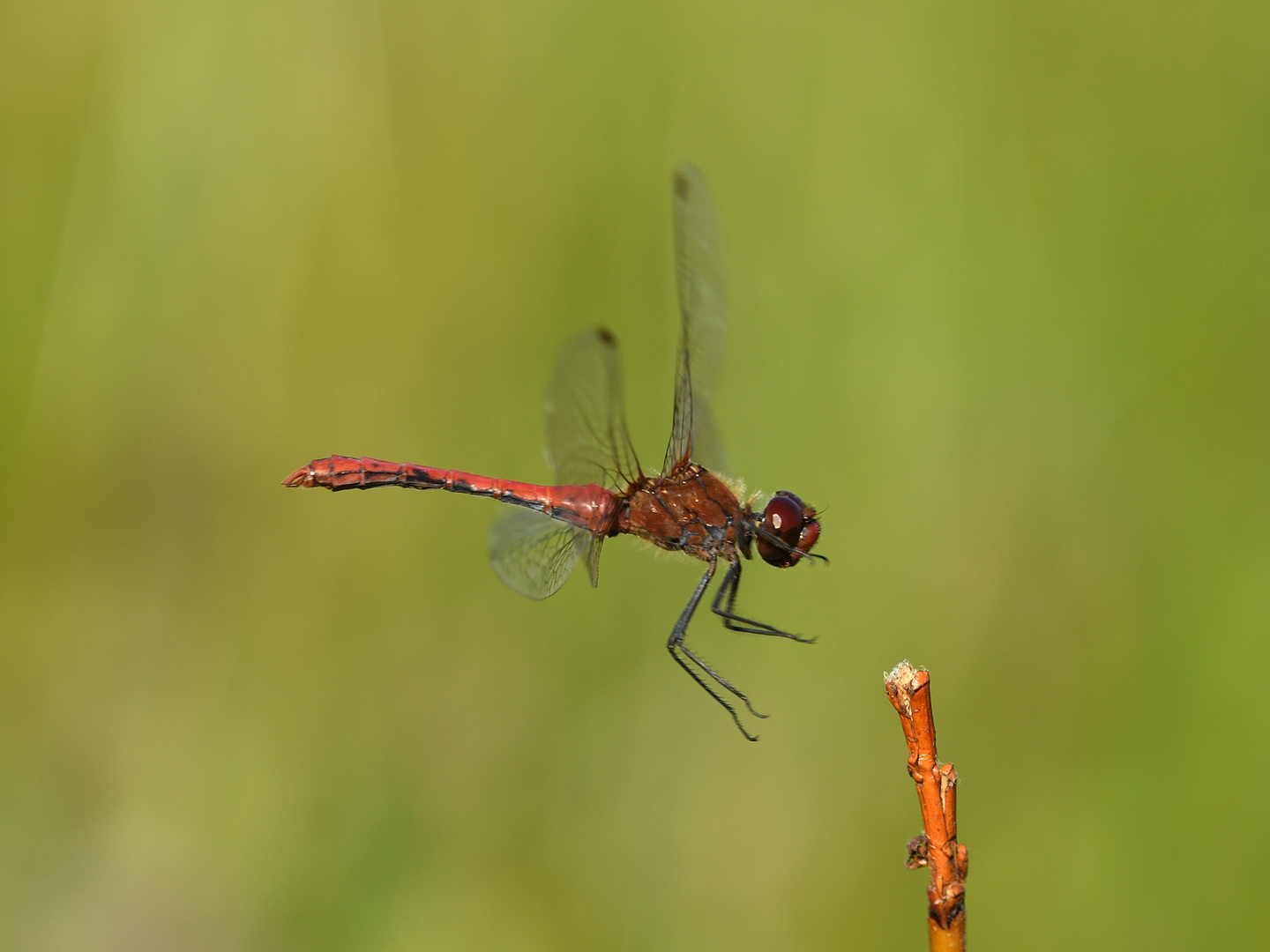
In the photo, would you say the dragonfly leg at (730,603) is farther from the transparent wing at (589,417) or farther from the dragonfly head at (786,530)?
the transparent wing at (589,417)

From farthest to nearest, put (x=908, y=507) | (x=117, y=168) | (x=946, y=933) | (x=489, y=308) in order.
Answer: (x=489, y=308) → (x=908, y=507) → (x=117, y=168) → (x=946, y=933)

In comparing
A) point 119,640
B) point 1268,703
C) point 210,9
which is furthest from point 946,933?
point 210,9

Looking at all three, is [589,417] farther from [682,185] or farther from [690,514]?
[682,185]

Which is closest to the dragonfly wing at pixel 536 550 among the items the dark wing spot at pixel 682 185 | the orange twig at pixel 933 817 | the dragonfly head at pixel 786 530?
Answer: the dragonfly head at pixel 786 530

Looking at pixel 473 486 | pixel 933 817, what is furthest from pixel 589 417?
pixel 933 817

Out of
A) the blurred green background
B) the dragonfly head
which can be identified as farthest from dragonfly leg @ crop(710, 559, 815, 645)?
the blurred green background

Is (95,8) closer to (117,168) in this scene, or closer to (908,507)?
(117,168)

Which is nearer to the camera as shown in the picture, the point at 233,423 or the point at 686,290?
the point at 686,290
